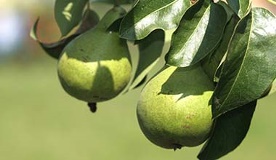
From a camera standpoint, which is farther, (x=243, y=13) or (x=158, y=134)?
(x=158, y=134)

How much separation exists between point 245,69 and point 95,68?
36cm

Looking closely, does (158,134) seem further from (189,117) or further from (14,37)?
(14,37)

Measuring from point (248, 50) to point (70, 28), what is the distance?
0.53m

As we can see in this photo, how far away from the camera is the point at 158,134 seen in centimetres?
117

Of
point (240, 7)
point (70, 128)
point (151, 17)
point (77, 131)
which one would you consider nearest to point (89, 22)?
point (151, 17)

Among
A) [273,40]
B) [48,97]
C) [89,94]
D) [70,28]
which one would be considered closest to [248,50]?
[273,40]

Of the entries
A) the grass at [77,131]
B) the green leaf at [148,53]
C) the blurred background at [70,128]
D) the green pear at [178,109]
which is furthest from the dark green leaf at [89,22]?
the grass at [77,131]

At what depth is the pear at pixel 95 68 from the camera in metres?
1.30

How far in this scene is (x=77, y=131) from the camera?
671 cm

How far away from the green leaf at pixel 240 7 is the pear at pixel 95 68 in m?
0.32

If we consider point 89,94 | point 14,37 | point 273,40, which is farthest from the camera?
point 14,37

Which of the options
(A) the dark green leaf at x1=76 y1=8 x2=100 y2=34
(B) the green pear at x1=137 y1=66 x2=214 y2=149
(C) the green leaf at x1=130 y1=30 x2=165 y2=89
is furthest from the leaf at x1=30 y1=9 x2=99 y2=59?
(B) the green pear at x1=137 y1=66 x2=214 y2=149

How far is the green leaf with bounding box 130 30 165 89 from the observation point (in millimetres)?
1436

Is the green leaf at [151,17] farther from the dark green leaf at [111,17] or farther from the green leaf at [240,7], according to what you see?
the dark green leaf at [111,17]
